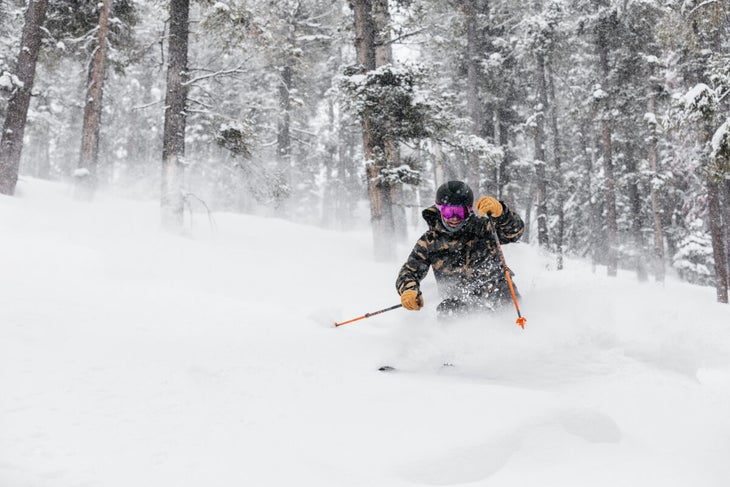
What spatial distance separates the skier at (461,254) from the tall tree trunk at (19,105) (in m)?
9.88

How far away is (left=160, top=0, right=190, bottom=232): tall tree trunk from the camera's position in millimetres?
11023

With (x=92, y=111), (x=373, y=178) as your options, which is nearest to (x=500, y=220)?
(x=373, y=178)

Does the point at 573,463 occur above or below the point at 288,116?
below

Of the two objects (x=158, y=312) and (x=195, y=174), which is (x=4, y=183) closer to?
(x=158, y=312)

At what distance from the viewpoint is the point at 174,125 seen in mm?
11031

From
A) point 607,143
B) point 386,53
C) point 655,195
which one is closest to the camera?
point 386,53

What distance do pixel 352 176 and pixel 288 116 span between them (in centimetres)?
1397

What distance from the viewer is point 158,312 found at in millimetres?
5402

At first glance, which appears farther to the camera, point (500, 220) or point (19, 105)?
point (19, 105)

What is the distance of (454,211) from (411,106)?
611 cm

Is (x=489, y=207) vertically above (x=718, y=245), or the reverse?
(x=489, y=207)

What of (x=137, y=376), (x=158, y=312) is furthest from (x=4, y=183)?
(x=137, y=376)

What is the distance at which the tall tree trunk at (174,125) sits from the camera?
11.0m

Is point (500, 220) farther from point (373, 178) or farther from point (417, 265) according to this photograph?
point (373, 178)
